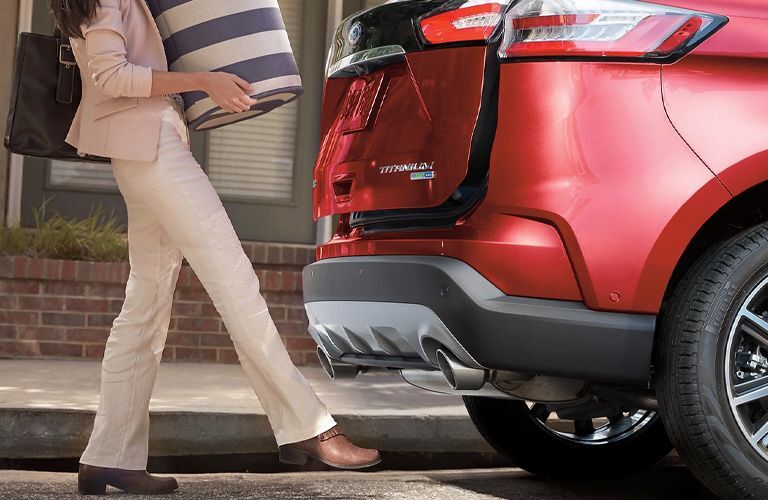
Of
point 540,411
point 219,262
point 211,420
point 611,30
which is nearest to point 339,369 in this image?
point 219,262

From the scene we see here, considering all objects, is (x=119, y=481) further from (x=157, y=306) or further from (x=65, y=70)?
(x=65, y=70)

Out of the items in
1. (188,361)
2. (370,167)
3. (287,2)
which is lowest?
(188,361)

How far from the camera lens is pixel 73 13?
3830 mm

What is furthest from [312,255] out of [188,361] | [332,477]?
[332,477]

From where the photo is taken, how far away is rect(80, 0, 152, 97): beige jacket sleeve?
3809 millimetres

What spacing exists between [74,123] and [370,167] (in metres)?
0.96

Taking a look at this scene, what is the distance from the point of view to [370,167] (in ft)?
12.7

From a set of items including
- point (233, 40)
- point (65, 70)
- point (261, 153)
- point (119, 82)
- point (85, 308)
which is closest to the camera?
point (119, 82)

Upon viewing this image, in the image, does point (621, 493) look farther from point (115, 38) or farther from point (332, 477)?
point (115, 38)

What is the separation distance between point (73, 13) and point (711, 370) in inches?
84.7

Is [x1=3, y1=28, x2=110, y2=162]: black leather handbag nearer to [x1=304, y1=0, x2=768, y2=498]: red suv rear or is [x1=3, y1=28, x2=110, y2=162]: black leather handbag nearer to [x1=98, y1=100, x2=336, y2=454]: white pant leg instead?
[x1=98, y1=100, x2=336, y2=454]: white pant leg

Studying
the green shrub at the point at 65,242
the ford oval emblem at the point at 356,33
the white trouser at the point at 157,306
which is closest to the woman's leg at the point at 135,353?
the white trouser at the point at 157,306

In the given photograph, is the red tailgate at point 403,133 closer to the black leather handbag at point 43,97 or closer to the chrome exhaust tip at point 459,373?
the chrome exhaust tip at point 459,373

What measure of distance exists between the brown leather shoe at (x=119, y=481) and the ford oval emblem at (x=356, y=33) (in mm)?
1565
